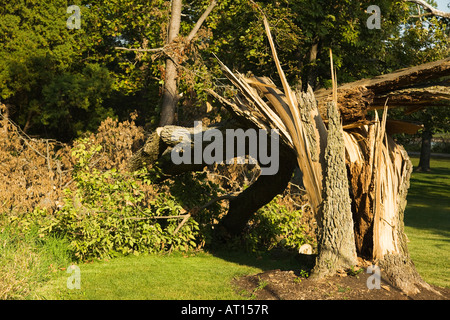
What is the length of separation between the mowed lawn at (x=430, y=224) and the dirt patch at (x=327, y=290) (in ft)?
5.94

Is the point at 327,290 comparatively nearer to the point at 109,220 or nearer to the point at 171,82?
the point at 109,220

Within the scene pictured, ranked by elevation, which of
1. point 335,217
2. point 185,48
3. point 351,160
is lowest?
point 335,217

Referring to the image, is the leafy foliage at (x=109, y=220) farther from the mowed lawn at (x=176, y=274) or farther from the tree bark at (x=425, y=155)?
the tree bark at (x=425, y=155)

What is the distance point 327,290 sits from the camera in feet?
19.0

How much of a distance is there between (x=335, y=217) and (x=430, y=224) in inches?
431

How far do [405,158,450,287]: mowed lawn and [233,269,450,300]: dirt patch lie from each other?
5.94 feet

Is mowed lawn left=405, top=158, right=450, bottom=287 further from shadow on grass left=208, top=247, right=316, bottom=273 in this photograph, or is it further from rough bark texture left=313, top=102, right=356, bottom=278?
rough bark texture left=313, top=102, right=356, bottom=278

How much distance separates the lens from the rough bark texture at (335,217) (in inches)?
239

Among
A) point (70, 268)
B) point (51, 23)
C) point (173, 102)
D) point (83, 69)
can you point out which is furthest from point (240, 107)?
point (51, 23)

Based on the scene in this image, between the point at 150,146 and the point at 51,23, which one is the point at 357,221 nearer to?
the point at 150,146

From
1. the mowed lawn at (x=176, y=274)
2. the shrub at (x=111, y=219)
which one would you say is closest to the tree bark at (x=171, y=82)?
the shrub at (x=111, y=219)

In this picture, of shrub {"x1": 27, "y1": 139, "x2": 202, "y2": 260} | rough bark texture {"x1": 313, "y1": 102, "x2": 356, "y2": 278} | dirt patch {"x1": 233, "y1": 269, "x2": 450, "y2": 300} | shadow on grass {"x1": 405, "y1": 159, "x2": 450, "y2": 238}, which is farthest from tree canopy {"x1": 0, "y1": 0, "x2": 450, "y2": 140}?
dirt patch {"x1": 233, "y1": 269, "x2": 450, "y2": 300}

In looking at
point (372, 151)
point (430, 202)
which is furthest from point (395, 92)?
point (430, 202)

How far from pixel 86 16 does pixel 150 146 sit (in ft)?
40.6
